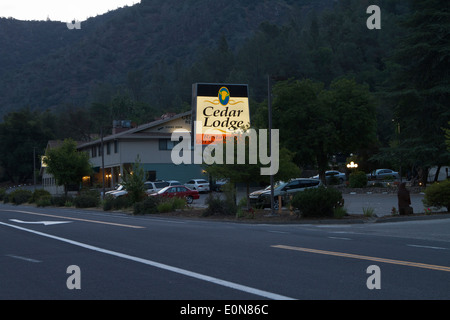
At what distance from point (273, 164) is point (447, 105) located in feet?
78.6

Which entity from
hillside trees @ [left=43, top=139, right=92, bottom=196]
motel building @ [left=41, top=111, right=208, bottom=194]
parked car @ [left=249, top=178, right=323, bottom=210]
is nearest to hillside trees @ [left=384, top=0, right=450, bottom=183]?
parked car @ [left=249, top=178, right=323, bottom=210]

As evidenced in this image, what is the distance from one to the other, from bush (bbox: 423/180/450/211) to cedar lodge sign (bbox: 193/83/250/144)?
19449mm

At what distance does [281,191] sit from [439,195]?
34.4 feet

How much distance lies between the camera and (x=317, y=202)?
24766 mm

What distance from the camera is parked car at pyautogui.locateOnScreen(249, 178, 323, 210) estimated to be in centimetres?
3164

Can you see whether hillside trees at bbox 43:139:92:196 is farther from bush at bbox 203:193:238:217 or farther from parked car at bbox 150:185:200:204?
bush at bbox 203:193:238:217

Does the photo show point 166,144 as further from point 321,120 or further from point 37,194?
point 321,120

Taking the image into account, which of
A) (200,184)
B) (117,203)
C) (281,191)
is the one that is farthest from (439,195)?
(200,184)

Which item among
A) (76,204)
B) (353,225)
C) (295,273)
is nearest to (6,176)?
(76,204)

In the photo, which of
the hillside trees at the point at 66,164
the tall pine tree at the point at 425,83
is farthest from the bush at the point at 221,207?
the hillside trees at the point at 66,164

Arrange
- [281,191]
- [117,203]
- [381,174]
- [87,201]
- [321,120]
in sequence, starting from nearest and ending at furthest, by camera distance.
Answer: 1. [281,191]
2. [117,203]
3. [87,201]
4. [321,120]
5. [381,174]
